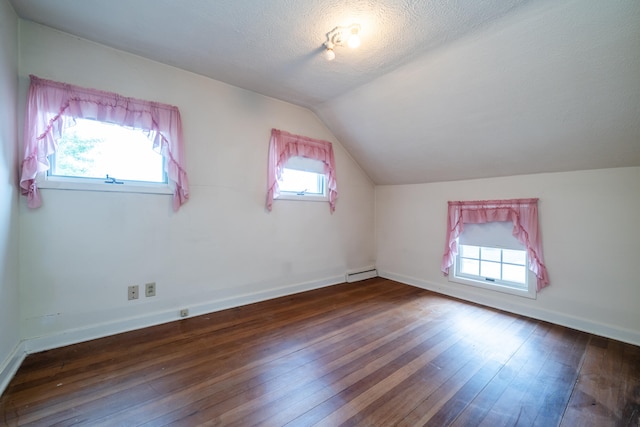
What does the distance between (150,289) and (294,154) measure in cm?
207

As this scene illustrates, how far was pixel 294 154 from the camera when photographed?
3.31 metres

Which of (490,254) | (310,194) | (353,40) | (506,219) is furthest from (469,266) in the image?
(353,40)

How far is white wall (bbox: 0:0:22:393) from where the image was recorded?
161 centimetres

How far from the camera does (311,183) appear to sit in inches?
143

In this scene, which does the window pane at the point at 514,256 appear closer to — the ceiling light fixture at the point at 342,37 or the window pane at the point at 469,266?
the window pane at the point at 469,266

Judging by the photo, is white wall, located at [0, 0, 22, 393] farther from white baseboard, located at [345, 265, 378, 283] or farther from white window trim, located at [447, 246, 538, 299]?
white window trim, located at [447, 246, 538, 299]

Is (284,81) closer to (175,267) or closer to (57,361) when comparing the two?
(175,267)

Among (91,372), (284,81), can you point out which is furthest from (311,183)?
(91,372)

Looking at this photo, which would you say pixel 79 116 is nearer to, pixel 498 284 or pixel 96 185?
pixel 96 185

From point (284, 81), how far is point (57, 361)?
292 centimetres

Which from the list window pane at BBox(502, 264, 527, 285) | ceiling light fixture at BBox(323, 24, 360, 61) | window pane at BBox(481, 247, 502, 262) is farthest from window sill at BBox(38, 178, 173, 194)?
window pane at BBox(502, 264, 527, 285)

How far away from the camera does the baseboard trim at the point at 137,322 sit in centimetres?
197

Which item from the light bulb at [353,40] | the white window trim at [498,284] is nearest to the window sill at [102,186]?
the light bulb at [353,40]

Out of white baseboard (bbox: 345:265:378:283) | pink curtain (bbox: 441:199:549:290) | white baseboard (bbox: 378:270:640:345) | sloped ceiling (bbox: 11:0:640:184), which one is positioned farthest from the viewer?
white baseboard (bbox: 345:265:378:283)
